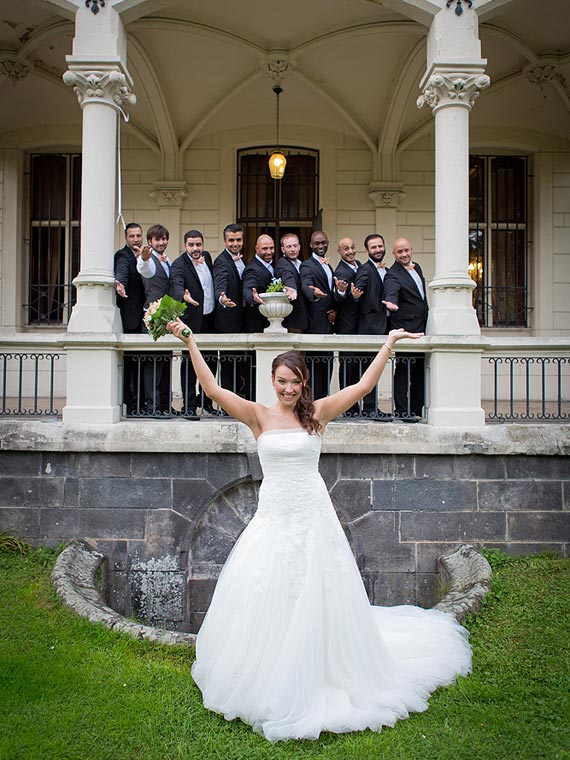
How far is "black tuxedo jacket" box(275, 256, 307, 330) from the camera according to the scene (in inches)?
277

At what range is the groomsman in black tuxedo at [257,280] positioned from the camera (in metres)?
6.87

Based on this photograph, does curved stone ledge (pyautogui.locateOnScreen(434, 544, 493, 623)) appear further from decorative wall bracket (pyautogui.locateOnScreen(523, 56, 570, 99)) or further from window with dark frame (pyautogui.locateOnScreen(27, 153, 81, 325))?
window with dark frame (pyautogui.locateOnScreen(27, 153, 81, 325))

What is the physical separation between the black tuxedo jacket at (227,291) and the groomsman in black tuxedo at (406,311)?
1.50m

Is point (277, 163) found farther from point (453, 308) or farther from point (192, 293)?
point (453, 308)

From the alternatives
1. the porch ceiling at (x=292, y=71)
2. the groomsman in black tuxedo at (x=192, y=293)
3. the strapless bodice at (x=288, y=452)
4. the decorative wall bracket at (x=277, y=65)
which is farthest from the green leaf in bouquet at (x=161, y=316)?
the decorative wall bracket at (x=277, y=65)

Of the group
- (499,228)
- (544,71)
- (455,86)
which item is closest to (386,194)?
(499,228)

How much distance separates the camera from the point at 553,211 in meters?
10.7

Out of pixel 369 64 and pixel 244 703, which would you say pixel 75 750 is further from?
pixel 369 64

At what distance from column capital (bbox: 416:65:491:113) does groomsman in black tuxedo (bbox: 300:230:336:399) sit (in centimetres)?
177

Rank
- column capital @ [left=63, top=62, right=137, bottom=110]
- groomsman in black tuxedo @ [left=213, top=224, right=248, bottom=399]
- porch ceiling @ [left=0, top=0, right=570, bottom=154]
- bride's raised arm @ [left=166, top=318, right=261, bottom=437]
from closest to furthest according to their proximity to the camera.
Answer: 1. bride's raised arm @ [left=166, top=318, right=261, bottom=437]
2. column capital @ [left=63, top=62, right=137, bottom=110]
3. groomsman in black tuxedo @ [left=213, top=224, right=248, bottom=399]
4. porch ceiling @ [left=0, top=0, right=570, bottom=154]

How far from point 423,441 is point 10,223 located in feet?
24.3

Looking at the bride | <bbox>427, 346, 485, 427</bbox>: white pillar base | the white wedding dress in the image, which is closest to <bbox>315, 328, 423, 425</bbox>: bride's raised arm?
the bride

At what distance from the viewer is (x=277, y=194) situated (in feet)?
35.9

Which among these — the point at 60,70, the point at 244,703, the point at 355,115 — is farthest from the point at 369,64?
the point at 244,703
